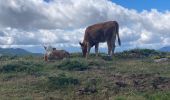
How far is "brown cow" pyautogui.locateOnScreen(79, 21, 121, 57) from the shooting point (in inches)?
1146

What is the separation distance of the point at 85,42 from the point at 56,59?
3.10 meters

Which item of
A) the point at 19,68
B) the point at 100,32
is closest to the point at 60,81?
the point at 19,68

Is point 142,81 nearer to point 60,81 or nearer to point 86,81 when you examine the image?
point 86,81

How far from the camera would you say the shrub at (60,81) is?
17947mm

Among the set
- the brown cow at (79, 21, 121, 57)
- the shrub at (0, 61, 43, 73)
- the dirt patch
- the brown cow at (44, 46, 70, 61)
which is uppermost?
the brown cow at (79, 21, 121, 57)

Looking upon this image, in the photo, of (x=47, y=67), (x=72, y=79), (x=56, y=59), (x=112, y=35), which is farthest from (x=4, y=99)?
(x=112, y=35)

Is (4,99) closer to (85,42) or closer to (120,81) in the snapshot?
(120,81)

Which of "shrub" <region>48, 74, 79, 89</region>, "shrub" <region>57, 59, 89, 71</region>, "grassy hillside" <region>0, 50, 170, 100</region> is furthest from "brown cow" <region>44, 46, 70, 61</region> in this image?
"shrub" <region>48, 74, 79, 89</region>

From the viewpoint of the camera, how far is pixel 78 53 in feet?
103

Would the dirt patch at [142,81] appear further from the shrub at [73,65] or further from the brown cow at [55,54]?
the brown cow at [55,54]

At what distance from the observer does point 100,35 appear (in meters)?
29.5

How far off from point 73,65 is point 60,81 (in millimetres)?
Answer: 4571

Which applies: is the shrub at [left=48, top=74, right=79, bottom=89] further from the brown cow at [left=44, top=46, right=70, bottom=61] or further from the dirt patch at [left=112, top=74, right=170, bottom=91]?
the brown cow at [left=44, top=46, right=70, bottom=61]

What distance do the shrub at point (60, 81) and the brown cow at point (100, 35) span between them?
10.4 meters
